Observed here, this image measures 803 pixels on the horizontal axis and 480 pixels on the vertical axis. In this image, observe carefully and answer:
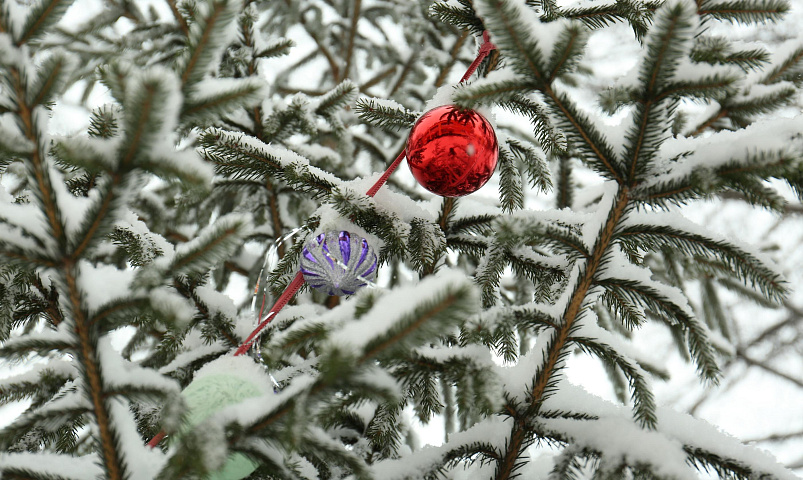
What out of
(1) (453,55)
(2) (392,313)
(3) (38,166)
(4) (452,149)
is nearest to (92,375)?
(3) (38,166)

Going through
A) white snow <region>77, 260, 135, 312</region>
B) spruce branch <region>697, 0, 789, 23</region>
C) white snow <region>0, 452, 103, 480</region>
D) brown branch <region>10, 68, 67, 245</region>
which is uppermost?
spruce branch <region>697, 0, 789, 23</region>

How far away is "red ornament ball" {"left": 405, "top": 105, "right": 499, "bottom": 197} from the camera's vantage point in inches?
52.8

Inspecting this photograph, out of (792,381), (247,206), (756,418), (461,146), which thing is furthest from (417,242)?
(756,418)

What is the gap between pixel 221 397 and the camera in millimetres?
1086

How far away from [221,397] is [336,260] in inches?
18.4

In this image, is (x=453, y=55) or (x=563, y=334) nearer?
(x=563, y=334)

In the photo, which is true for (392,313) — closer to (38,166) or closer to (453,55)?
(38,166)

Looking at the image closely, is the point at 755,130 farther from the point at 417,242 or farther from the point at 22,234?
the point at 22,234

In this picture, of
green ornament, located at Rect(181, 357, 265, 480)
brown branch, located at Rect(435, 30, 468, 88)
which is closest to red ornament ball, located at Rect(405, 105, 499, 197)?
green ornament, located at Rect(181, 357, 265, 480)

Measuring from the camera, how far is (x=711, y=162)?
1.00 meters

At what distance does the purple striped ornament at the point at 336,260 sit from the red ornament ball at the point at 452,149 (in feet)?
0.85

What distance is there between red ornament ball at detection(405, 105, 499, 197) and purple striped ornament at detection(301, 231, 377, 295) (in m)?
0.26

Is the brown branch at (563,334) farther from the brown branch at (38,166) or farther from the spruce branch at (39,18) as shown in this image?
the spruce branch at (39,18)

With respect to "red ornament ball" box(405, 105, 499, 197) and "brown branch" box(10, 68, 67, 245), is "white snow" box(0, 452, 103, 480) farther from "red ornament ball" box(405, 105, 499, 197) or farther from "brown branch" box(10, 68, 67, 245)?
"red ornament ball" box(405, 105, 499, 197)
